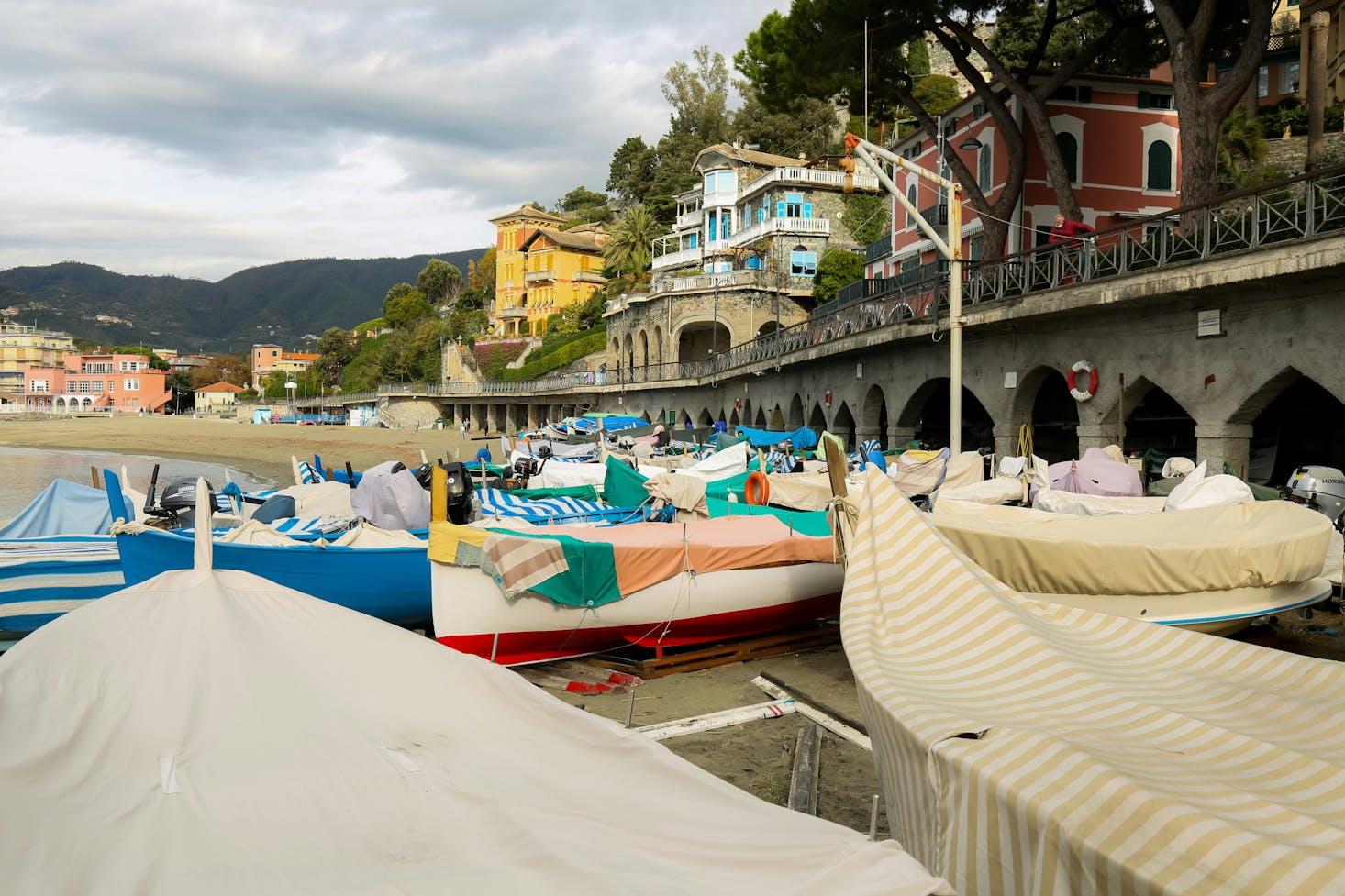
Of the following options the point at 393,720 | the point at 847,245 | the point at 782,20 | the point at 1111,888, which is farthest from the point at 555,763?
the point at 847,245

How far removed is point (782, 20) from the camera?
109 feet

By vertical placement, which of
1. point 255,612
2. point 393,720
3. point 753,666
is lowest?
point 753,666

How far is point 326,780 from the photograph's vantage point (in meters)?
3.18

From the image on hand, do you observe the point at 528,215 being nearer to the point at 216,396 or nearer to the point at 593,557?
the point at 216,396

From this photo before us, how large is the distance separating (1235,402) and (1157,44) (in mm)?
14529

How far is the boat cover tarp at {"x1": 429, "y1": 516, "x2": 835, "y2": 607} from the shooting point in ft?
32.0

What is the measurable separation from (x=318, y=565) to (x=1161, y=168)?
1244 inches

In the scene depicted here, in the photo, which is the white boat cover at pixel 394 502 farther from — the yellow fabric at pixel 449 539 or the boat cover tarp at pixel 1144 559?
the boat cover tarp at pixel 1144 559

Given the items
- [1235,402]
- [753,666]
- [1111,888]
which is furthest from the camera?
[1235,402]

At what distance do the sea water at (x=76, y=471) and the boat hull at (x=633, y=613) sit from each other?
2113 centimetres

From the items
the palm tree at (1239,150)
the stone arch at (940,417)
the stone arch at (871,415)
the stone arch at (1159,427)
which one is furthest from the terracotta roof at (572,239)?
the stone arch at (1159,427)

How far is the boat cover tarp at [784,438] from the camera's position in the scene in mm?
32309

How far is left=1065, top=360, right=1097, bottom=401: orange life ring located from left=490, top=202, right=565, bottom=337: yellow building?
8400cm

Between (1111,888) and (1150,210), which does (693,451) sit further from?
(1111,888)
